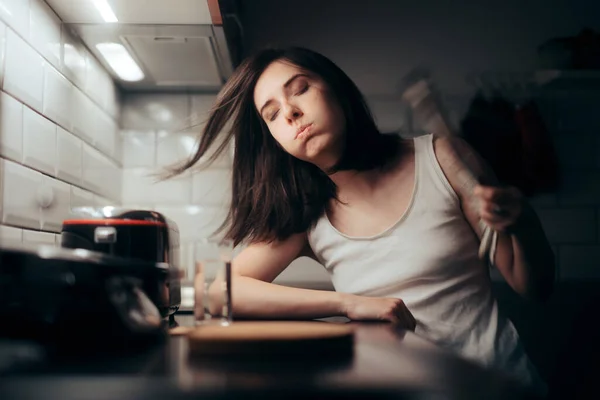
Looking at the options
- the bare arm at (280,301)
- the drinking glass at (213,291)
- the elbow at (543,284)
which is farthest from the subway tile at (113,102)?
the elbow at (543,284)

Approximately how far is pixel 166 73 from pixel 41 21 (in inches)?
15.2

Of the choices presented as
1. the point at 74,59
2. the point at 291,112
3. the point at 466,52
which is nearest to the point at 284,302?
the point at 291,112

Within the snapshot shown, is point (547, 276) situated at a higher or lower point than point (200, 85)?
lower

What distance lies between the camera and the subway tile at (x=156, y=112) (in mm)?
1427

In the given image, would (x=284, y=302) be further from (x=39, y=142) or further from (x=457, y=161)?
(x=457, y=161)

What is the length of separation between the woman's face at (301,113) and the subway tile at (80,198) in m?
0.38

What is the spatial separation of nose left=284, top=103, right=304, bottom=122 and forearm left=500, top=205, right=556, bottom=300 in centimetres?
55

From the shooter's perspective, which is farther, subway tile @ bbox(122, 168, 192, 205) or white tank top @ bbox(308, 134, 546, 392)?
subway tile @ bbox(122, 168, 192, 205)

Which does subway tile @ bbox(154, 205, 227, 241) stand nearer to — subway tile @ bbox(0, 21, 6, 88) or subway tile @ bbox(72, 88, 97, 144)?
subway tile @ bbox(72, 88, 97, 144)

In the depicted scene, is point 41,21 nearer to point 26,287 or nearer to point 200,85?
point 200,85

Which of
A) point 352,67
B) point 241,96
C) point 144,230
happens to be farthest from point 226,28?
point 144,230

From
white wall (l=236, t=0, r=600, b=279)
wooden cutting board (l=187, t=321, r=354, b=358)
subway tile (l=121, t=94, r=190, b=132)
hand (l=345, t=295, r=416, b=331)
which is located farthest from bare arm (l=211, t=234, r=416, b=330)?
white wall (l=236, t=0, r=600, b=279)

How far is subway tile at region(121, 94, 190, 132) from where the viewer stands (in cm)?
143

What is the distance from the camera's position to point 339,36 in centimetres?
151
